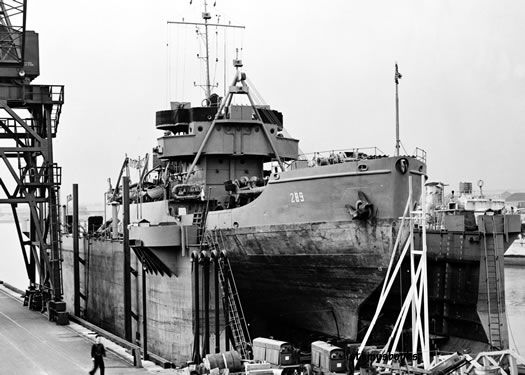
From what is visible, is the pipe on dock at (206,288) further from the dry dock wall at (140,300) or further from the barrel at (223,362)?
the barrel at (223,362)

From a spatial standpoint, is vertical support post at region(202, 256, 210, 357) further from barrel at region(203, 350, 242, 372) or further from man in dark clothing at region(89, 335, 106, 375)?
man in dark clothing at region(89, 335, 106, 375)

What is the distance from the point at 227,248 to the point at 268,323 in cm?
310

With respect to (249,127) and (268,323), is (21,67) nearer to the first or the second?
(249,127)

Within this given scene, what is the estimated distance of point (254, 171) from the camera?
100 feet

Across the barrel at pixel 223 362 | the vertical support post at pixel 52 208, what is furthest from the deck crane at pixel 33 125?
the barrel at pixel 223 362

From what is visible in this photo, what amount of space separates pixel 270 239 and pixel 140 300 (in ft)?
26.5

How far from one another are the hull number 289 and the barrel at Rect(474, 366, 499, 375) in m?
8.17

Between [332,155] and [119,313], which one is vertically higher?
[332,155]

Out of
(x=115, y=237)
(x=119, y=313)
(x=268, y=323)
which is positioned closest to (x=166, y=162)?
(x=115, y=237)

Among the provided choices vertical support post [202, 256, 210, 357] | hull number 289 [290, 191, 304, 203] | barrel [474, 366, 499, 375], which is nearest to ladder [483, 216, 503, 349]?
hull number 289 [290, 191, 304, 203]

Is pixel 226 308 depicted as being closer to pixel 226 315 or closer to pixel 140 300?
pixel 226 315

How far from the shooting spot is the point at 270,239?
24.6m

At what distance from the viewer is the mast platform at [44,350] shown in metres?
19.9

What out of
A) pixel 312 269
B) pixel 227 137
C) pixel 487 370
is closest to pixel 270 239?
pixel 312 269
